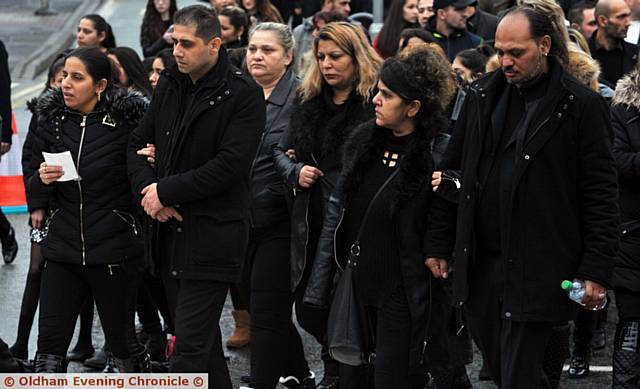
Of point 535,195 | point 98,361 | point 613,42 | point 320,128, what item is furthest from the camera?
point 613,42

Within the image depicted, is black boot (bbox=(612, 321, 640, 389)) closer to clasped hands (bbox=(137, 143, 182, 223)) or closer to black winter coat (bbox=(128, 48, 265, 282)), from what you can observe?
black winter coat (bbox=(128, 48, 265, 282))

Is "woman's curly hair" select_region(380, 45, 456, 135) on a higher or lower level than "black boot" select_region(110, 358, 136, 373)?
higher

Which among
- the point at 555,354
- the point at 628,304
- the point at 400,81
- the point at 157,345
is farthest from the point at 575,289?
the point at 157,345

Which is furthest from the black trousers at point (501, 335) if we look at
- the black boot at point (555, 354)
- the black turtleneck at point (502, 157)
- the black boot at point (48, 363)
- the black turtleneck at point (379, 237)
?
the black boot at point (48, 363)

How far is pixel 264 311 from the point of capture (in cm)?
684

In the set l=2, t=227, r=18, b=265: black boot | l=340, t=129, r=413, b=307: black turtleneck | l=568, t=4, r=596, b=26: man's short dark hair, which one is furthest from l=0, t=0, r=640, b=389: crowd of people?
l=568, t=4, r=596, b=26: man's short dark hair

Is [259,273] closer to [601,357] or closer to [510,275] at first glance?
[510,275]

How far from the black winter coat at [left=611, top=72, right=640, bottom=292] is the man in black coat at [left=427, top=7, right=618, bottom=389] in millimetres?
1333

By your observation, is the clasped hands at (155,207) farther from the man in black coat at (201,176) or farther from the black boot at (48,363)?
the black boot at (48,363)

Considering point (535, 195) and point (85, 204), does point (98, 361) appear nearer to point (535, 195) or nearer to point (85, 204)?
point (85, 204)

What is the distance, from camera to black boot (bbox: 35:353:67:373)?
6.56 metres

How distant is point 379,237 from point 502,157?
92 cm

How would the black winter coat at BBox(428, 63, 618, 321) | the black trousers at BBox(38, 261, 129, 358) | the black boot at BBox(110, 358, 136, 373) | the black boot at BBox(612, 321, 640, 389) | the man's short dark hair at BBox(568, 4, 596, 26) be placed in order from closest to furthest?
the black winter coat at BBox(428, 63, 618, 321), the black trousers at BBox(38, 261, 129, 358), the black boot at BBox(612, 321, 640, 389), the black boot at BBox(110, 358, 136, 373), the man's short dark hair at BBox(568, 4, 596, 26)

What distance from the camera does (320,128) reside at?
678 centimetres
